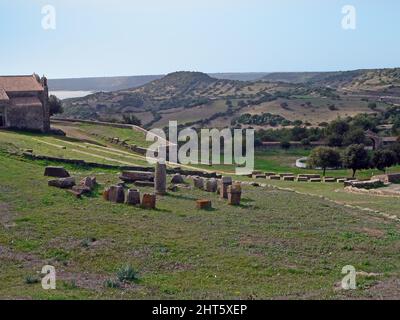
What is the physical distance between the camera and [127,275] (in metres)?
14.1

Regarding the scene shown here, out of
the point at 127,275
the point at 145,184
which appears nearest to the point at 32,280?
the point at 127,275

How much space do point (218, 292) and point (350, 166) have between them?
41251 millimetres

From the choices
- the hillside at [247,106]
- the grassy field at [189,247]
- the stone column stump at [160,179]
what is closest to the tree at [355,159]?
the grassy field at [189,247]

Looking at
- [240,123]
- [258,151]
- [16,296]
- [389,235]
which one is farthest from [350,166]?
[240,123]

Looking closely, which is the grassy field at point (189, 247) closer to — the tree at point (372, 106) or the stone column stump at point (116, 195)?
the stone column stump at point (116, 195)

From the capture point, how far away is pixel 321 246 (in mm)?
17594

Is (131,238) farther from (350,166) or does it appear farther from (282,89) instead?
(282,89)

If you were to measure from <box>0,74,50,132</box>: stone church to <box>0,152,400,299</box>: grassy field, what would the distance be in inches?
964

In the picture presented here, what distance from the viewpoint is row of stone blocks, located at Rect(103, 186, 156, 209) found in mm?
21828

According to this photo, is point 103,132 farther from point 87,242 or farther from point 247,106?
point 247,106

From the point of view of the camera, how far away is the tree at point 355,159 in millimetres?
52188

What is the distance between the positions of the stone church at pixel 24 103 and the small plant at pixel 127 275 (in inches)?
1398

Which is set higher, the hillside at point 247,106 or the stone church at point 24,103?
the stone church at point 24,103
